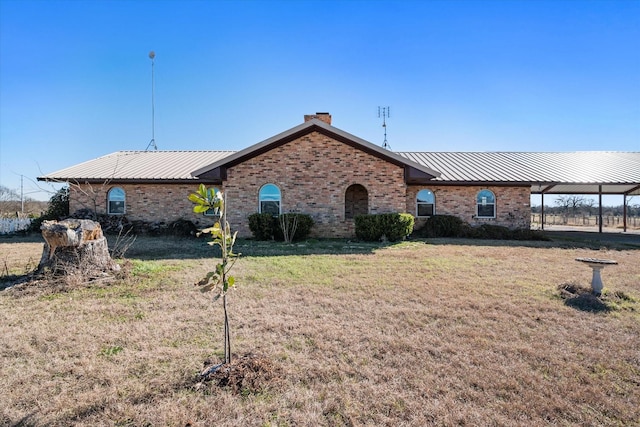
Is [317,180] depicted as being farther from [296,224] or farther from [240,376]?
[240,376]

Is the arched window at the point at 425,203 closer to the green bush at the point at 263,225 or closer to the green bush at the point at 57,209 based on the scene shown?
the green bush at the point at 263,225

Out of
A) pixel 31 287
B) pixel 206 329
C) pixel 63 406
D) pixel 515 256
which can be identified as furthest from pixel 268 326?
pixel 515 256

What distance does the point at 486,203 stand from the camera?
16922 millimetres

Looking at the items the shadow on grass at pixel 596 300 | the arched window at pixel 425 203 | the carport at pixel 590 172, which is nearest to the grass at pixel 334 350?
the shadow on grass at pixel 596 300

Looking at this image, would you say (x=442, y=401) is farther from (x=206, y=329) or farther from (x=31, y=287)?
(x=31, y=287)

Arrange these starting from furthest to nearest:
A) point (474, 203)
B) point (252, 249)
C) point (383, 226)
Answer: point (474, 203) < point (383, 226) < point (252, 249)

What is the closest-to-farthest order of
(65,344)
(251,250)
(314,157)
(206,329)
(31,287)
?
(65,344) < (206,329) < (31,287) < (251,250) < (314,157)

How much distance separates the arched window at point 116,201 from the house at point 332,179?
0.05 meters

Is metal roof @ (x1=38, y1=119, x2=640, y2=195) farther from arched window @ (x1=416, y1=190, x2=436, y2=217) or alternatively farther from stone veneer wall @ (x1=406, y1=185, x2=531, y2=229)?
arched window @ (x1=416, y1=190, x2=436, y2=217)

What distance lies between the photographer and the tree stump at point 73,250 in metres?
6.65

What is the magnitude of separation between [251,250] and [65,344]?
7024 millimetres

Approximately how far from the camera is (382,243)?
509 inches

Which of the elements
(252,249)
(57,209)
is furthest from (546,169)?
(57,209)

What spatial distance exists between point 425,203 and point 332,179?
17.9 feet
